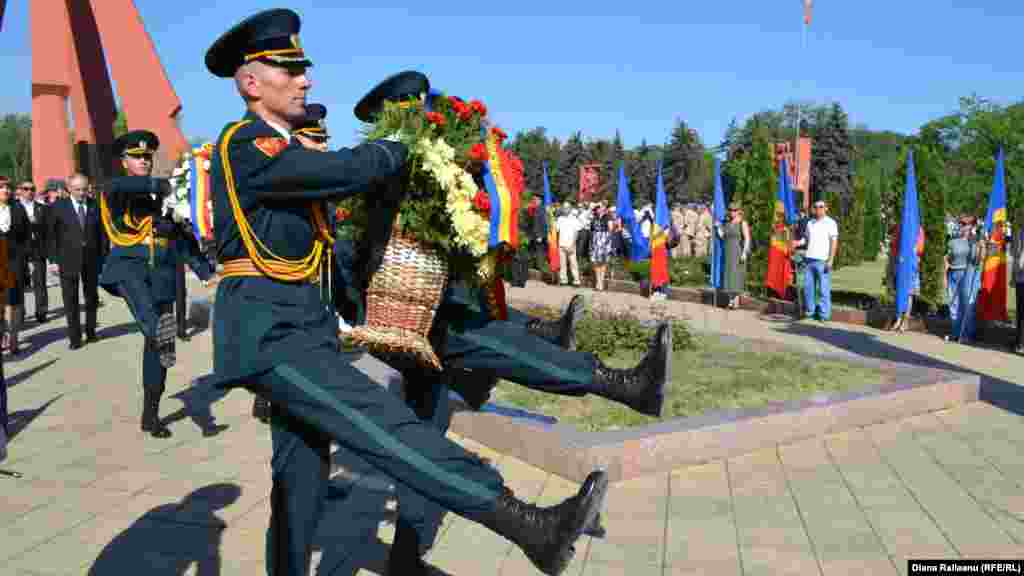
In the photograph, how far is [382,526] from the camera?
4453 mm

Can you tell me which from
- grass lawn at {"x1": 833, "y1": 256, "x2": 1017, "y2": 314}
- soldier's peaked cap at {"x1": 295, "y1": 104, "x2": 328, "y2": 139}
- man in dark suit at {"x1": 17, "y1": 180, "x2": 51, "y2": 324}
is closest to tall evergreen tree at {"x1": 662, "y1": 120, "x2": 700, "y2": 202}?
grass lawn at {"x1": 833, "y1": 256, "x2": 1017, "y2": 314}

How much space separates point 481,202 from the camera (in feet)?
11.4

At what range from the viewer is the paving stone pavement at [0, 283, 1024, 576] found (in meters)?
4.03

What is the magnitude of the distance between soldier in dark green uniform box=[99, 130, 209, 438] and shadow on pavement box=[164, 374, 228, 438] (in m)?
0.31

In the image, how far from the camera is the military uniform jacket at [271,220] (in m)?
2.82

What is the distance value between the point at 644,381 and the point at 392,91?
1.65m

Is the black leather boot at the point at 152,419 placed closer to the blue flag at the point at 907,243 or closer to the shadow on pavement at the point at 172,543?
the shadow on pavement at the point at 172,543

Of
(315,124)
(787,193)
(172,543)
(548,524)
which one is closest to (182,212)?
(315,124)

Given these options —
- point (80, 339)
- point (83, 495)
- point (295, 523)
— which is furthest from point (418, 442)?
point (80, 339)

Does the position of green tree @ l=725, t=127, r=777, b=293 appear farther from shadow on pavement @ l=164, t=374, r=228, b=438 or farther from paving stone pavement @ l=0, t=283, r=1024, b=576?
shadow on pavement @ l=164, t=374, r=228, b=438

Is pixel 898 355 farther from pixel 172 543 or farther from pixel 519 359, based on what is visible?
pixel 172 543

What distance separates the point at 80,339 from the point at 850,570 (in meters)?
9.49

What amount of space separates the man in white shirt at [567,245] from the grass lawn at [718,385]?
383 inches

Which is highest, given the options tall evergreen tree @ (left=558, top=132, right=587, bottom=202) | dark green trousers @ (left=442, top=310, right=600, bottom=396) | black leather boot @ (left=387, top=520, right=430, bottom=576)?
tall evergreen tree @ (left=558, top=132, right=587, bottom=202)
